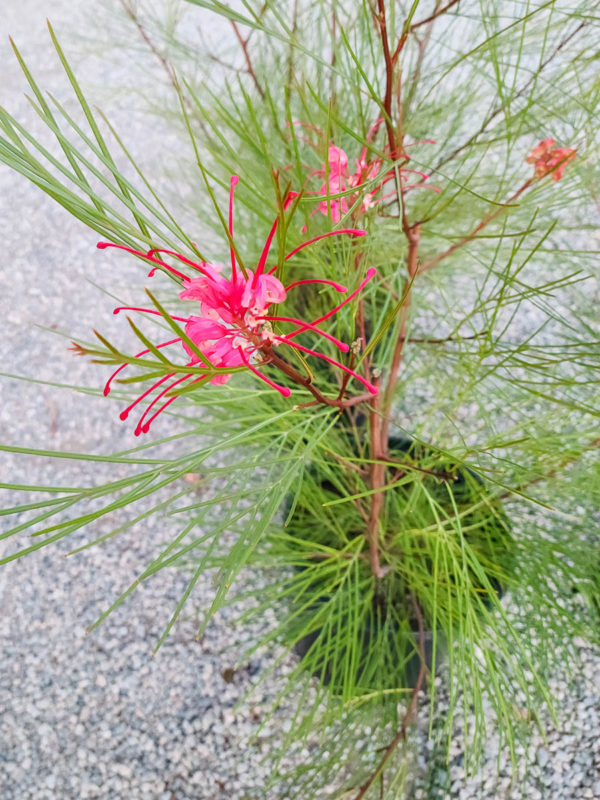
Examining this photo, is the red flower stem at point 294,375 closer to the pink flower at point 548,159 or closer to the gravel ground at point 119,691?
the pink flower at point 548,159

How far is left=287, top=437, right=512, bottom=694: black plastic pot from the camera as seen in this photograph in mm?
591

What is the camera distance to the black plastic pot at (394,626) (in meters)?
0.59

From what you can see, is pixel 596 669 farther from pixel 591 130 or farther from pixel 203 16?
pixel 203 16

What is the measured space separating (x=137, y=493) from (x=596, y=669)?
26.3 inches

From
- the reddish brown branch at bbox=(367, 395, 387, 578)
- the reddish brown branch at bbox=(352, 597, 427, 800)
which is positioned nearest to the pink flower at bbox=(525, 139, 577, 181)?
the reddish brown branch at bbox=(367, 395, 387, 578)

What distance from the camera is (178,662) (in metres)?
0.81

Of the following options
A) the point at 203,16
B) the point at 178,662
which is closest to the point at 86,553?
the point at 178,662

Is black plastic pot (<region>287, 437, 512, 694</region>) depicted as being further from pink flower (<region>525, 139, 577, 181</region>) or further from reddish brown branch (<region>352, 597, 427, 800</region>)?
pink flower (<region>525, 139, 577, 181</region>)

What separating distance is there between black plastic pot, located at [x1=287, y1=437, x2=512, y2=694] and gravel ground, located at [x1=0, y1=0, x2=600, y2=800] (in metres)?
0.09

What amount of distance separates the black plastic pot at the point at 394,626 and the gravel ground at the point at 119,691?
92 mm

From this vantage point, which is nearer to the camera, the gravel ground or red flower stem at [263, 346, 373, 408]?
red flower stem at [263, 346, 373, 408]

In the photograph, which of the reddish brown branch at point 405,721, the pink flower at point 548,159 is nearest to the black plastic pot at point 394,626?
the reddish brown branch at point 405,721

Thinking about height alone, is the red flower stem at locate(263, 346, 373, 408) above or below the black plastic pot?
above

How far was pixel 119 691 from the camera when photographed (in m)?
0.80
